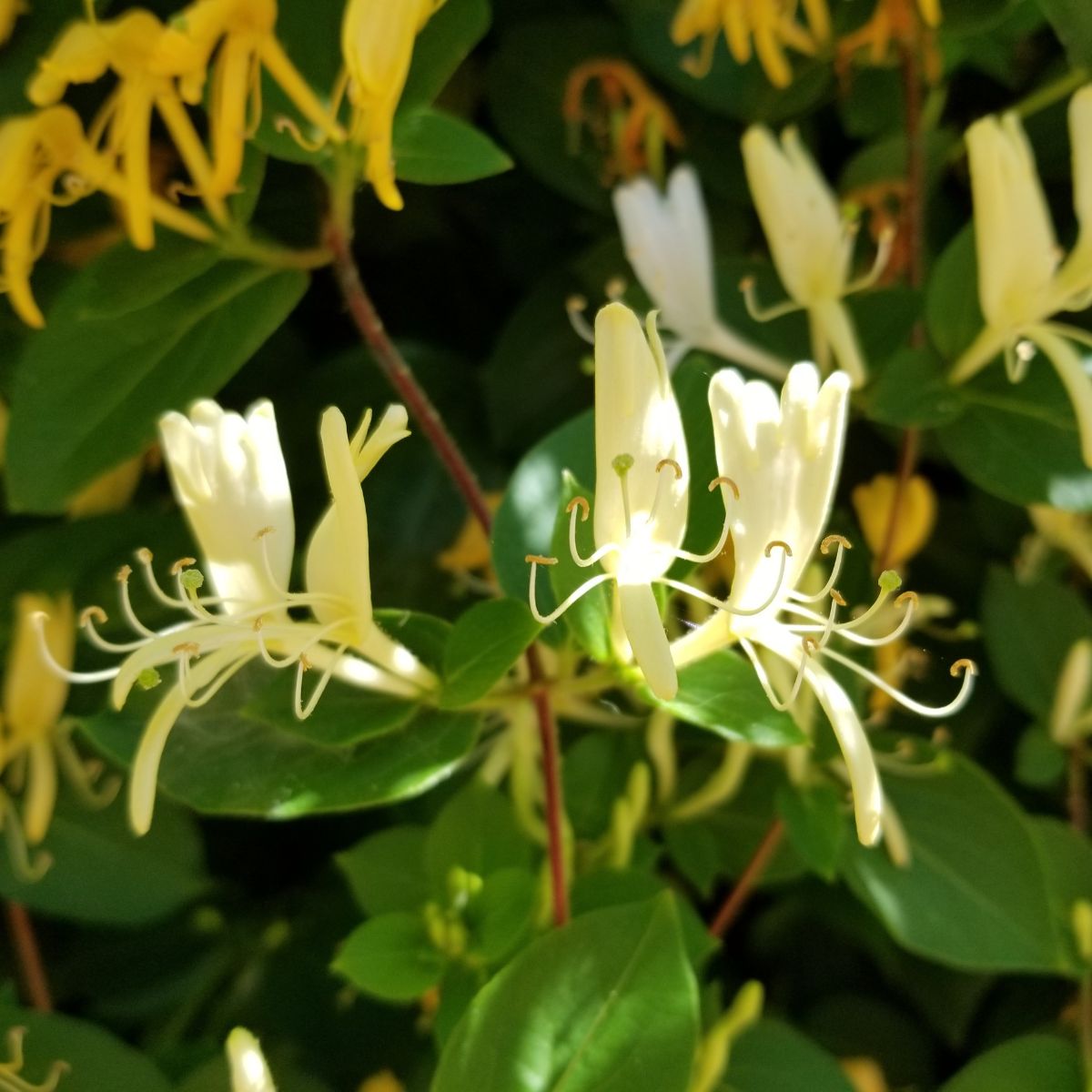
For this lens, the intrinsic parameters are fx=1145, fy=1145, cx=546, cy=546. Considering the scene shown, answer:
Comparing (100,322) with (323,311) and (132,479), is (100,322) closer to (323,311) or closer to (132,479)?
(132,479)

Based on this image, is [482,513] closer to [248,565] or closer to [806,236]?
[248,565]

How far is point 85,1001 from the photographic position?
2.86 ft

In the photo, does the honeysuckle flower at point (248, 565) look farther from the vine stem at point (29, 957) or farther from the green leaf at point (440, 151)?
the vine stem at point (29, 957)

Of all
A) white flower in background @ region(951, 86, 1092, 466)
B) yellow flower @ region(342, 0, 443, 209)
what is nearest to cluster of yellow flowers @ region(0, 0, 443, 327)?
yellow flower @ region(342, 0, 443, 209)

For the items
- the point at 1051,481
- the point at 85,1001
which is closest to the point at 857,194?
the point at 1051,481

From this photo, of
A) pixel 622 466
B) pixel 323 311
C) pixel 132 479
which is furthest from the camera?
pixel 323 311

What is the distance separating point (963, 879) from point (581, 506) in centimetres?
39

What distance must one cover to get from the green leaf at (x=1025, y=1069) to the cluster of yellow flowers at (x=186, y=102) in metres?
0.55

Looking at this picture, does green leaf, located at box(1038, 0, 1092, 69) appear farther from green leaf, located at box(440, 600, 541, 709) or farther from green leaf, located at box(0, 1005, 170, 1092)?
Result: green leaf, located at box(0, 1005, 170, 1092)

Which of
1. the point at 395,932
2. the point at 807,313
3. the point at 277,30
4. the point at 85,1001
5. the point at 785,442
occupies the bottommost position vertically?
the point at 85,1001

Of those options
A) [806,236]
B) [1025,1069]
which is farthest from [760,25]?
[1025,1069]

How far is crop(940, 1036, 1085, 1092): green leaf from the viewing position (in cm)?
63

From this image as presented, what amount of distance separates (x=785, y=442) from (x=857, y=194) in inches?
17.8

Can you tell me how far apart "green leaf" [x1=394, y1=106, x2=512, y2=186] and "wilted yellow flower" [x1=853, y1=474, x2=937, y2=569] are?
12.5 inches
